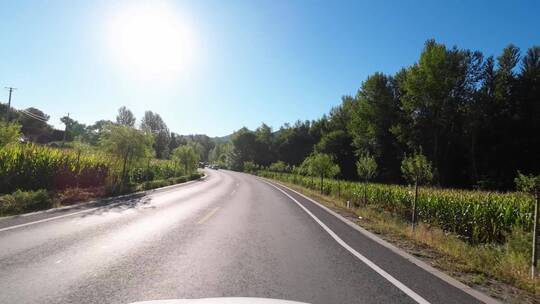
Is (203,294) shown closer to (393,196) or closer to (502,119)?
(393,196)

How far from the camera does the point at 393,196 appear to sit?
82.6 feet

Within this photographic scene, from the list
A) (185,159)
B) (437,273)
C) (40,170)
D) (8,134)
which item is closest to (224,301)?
(437,273)

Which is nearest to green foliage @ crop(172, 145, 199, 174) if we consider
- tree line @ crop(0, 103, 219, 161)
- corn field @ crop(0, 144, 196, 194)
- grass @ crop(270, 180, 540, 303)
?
tree line @ crop(0, 103, 219, 161)

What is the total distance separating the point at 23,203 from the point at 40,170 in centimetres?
696

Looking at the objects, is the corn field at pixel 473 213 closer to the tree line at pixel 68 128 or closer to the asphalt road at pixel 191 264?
the asphalt road at pixel 191 264

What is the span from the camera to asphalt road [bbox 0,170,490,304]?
16.9 feet

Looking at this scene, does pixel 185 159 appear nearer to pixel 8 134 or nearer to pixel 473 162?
pixel 473 162

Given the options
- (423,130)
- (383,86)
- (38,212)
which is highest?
(383,86)

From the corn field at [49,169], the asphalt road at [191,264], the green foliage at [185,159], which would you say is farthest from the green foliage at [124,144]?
the green foliage at [185,159]

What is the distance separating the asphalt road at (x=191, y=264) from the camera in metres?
5.16

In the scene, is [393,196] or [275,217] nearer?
[275,217]

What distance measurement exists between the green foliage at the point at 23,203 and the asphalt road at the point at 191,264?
57.2 inches

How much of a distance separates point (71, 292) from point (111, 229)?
17.1 ft

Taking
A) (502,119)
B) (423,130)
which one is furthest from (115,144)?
(502,119)
